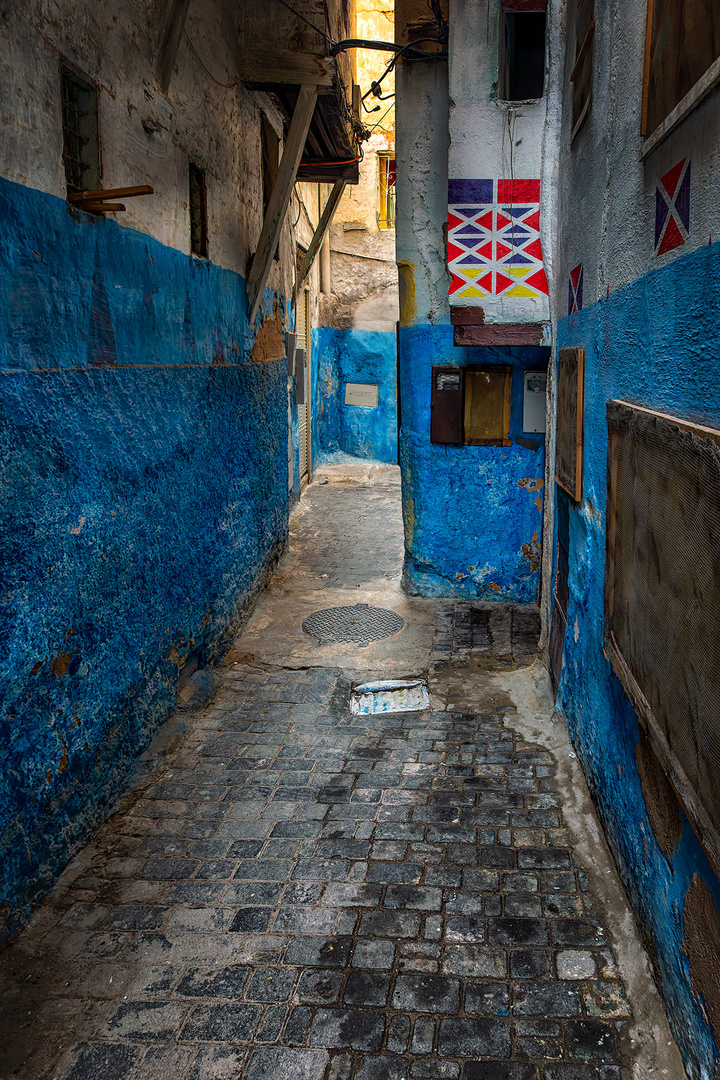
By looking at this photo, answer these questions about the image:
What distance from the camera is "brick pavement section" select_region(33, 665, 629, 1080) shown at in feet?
9.69

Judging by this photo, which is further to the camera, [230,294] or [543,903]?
[230,294]

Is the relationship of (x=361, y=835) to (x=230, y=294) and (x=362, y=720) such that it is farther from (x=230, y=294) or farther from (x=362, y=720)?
(x=230, y=294)

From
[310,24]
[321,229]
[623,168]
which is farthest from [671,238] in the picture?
[321,229]

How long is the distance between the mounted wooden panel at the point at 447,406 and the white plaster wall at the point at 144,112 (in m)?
2.19

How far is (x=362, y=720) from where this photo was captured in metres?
5.67

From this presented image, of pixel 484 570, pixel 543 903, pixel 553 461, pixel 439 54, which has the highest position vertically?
pixel 439 54

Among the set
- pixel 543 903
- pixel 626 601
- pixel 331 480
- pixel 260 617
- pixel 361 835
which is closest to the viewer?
pixel 626 601

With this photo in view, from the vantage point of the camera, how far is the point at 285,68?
7.04m

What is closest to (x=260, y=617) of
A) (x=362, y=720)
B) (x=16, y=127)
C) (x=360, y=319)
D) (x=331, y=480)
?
(x=362, y=720)

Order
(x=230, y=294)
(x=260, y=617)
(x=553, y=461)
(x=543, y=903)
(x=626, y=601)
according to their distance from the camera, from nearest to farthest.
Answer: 1. (x=626, y=601)
2. (x=543, y=903)
3. (x=553, y=461)
4. (x=230, y=294)
5. (x=260, y=617)

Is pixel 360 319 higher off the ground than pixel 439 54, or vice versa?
pixel 439 54

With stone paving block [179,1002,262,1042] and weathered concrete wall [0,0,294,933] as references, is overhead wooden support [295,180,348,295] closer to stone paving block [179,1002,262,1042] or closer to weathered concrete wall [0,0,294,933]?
weathered concrete wall [0,0,294,933]

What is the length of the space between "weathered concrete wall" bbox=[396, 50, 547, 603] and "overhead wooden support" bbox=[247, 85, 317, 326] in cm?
102

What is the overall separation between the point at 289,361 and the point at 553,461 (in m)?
5.17
